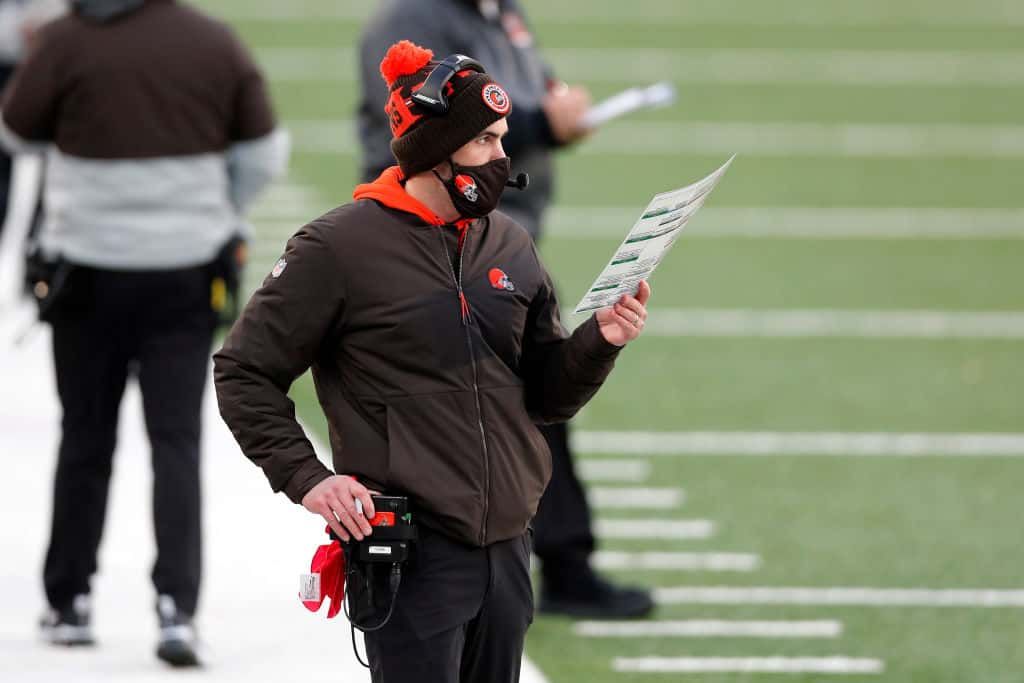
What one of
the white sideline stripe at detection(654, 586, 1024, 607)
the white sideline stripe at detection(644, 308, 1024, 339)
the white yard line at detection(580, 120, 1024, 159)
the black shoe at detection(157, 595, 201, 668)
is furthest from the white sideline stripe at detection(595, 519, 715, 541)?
the white yard line at detection(580, 120, 1024, 159)

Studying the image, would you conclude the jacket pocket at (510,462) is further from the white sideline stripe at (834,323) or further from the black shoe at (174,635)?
the white sideline stripe at (834,323)

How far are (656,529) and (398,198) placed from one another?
368 centimetres

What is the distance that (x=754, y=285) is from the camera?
Result: 12.0 meters

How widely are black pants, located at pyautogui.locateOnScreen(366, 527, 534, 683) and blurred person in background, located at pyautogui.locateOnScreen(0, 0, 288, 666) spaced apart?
2.02m

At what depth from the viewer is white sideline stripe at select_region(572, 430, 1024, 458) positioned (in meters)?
8.77

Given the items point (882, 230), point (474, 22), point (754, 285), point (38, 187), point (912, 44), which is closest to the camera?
point (474, 22)

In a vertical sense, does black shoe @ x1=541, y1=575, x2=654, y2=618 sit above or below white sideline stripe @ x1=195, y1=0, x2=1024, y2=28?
below

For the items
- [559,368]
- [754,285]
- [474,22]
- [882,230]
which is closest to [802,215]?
[882,230]

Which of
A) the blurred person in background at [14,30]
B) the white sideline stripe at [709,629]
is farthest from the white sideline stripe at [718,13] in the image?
the white sideline stripe at [709,629]

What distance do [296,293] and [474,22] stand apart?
2.52 metres

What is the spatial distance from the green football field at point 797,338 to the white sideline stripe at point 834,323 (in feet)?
0.09

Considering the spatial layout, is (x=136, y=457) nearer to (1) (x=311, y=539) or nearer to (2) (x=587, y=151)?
(1) (x=311, y=539)

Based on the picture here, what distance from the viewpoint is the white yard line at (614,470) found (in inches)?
330

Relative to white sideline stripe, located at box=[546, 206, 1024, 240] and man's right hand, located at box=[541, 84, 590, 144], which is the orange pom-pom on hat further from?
white sideline stripe, located at box=[546, 206, 1024, 240]
